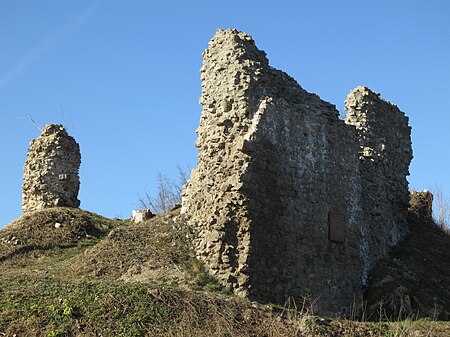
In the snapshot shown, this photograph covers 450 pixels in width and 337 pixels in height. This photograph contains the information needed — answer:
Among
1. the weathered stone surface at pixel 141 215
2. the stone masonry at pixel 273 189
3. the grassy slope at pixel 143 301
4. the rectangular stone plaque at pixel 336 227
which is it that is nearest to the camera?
the grassy slope at pixel 143 301

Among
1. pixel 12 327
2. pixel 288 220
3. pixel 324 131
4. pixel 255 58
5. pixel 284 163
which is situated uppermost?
pixel 255 58

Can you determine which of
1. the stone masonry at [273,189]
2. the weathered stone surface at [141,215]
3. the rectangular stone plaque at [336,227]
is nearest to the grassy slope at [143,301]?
the stone masonry at [273,189]

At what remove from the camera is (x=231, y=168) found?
13633 mm

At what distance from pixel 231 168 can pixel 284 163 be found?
47.6 inches

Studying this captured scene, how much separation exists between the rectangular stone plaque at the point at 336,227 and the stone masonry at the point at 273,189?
0.07ft

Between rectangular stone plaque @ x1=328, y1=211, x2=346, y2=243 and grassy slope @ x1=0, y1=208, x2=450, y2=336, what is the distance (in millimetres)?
2123

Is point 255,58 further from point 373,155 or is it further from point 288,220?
point 373,155

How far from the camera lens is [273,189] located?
13.9 metres

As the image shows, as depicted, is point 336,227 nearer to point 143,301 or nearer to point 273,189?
point 273,189

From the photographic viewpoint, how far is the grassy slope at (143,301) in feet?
36.2

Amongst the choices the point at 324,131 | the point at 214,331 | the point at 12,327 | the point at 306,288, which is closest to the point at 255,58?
the point at 324,131

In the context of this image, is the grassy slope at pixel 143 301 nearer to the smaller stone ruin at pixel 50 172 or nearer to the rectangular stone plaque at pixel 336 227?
the rectangular stone plaque at pixel 336 227

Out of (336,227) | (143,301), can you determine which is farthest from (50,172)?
(143,301)

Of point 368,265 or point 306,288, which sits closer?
point 306,288
